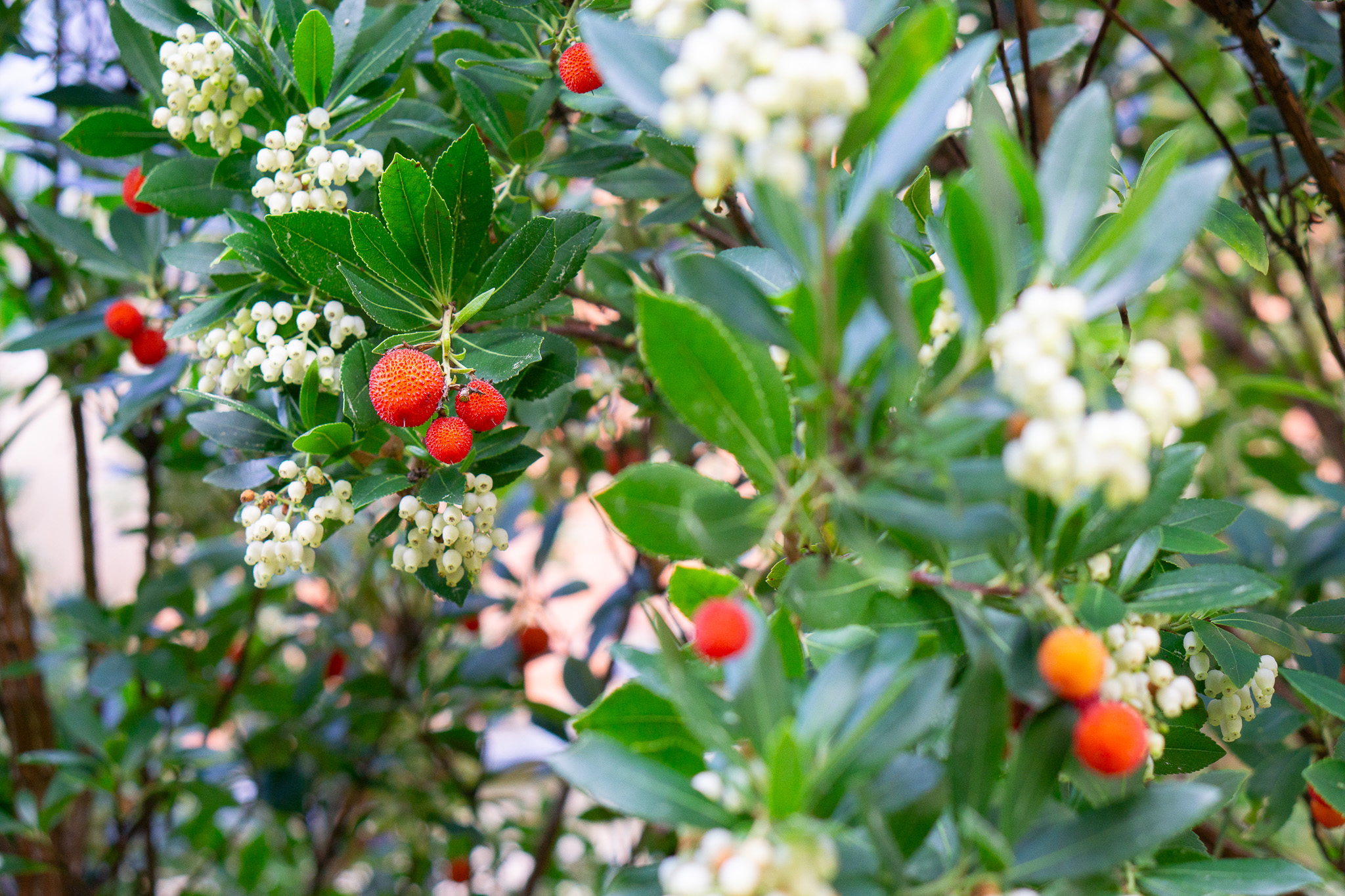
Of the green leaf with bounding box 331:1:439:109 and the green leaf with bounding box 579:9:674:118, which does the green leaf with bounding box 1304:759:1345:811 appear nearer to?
the green leaf with bounding box 579:9:674:118

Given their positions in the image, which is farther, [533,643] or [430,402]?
[533,643]

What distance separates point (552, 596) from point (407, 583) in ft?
1.05

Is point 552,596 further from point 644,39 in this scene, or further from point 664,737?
point 644,39

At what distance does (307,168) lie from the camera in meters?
0.82

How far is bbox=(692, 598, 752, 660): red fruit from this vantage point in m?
0.46

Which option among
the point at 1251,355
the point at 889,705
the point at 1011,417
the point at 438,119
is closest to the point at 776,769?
the point at 889,705

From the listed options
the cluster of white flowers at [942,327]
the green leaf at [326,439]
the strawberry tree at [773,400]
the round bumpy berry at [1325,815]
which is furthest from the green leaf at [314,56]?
the round bumpy berry at [1325,815]

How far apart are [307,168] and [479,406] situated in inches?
11.4

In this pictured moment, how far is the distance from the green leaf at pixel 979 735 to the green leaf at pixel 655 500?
16 centimetres

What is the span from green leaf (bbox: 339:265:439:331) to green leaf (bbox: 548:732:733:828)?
41 cm

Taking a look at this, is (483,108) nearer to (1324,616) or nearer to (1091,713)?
(1091,713)

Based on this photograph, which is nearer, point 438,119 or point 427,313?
point 427,313

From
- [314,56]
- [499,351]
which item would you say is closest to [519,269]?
[499,351]

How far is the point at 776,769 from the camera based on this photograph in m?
0.41
